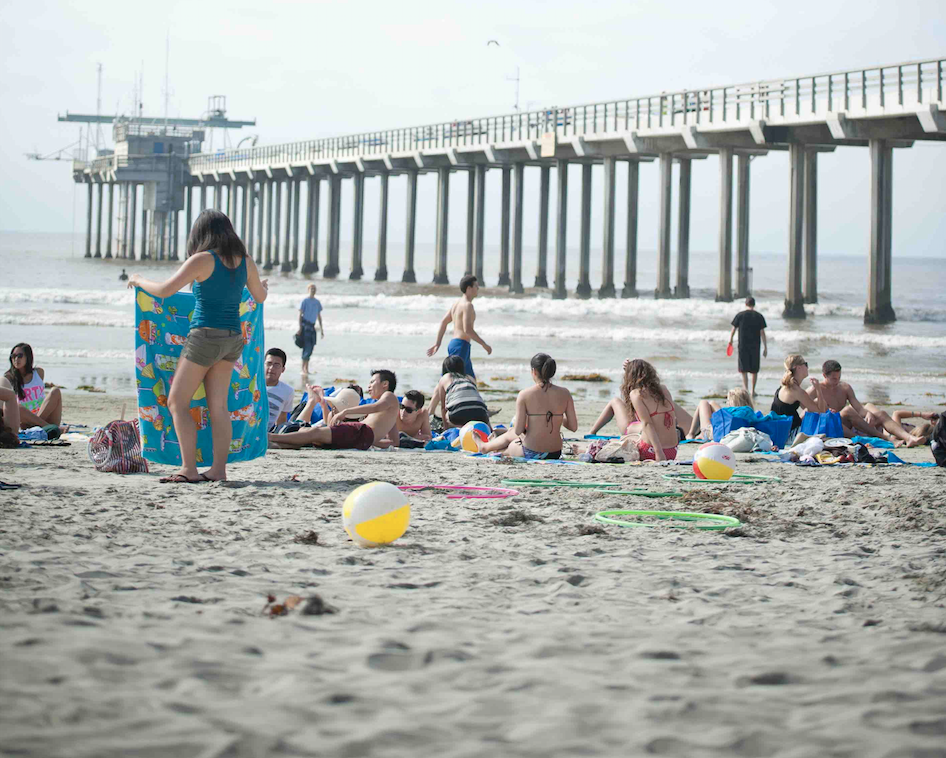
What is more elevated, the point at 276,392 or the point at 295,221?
the point at 295,221

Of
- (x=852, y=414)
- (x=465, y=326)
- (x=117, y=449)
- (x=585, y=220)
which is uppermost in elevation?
(x=585, y=220)

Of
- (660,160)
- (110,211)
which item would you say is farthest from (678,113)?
(110,211)

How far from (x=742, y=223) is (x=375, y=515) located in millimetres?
26037

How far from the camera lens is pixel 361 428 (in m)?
7.66

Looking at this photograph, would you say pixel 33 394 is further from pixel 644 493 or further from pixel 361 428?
pixel 644 493

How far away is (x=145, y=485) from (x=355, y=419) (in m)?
2.61

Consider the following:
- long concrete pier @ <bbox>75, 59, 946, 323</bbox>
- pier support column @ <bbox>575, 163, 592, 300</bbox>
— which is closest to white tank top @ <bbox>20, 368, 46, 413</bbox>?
long concrete pier @ <bbox>75, 59, 946, 323</bbox>

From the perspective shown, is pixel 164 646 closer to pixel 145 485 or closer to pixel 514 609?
pixel 514 609

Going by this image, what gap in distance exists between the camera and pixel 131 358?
16016 millimetres

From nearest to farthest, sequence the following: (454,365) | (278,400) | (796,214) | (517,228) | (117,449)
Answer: (117,449)
(278,400)
(454,365)
(796,214)
(517,228)

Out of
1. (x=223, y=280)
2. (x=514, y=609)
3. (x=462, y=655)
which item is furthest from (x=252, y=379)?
(x=462, y=655)

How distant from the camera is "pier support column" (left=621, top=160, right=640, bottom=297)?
1337 inches

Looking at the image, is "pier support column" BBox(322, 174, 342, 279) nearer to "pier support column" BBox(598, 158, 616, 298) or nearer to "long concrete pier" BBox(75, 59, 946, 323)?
"long concrete pier" BBox(75, 59, 946, 323)

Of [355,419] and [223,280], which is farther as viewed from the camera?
[355,419]
